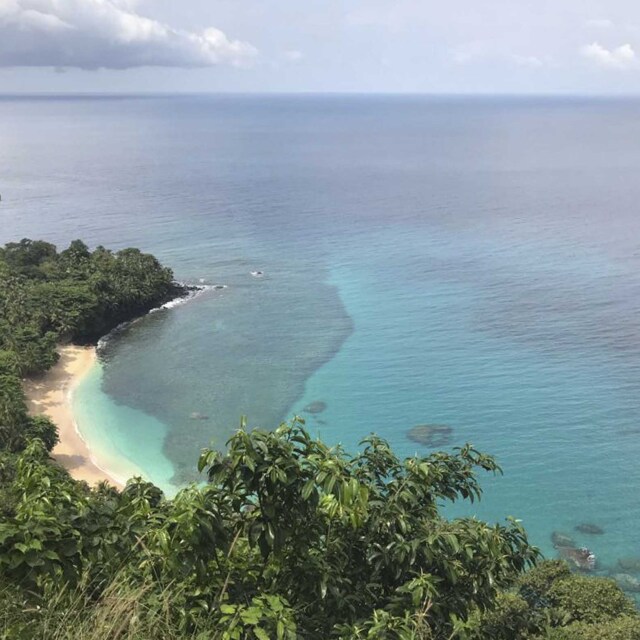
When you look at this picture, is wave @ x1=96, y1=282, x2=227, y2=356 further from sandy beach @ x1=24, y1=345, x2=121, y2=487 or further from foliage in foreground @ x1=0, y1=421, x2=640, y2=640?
foliage in foreground @ x1=0, y1=421, x2=640, y2=640

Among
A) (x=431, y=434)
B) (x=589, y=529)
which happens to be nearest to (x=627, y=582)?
(x=589, y=529)

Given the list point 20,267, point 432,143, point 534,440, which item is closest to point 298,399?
point 534,440

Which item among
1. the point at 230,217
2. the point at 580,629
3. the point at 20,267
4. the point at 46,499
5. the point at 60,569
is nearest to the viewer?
the point at 60,569

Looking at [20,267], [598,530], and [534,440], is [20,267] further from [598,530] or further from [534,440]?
[598,530]

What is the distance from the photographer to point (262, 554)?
6246 millimetres

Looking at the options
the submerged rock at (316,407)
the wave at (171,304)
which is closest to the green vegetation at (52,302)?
the wave at (171,304)

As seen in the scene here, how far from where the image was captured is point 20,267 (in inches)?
2125

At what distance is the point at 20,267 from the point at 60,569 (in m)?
54.2

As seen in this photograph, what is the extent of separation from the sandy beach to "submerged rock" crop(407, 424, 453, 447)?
15445 millimetres

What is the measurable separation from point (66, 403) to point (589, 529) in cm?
3015

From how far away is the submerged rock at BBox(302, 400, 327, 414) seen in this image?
37.4m

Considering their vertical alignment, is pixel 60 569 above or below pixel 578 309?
above

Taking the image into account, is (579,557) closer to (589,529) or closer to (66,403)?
(589,529)

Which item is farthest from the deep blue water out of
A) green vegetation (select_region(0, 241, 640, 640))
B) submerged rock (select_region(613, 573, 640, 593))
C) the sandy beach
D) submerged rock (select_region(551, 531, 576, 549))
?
green vegetation (select_region(0, 241, 640, 640))
